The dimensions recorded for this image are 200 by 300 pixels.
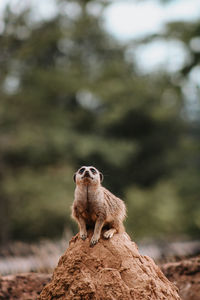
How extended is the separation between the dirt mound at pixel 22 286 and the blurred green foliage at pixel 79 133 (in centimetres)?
969

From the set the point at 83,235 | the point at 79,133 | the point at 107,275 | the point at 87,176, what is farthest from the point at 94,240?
the point at 79,133

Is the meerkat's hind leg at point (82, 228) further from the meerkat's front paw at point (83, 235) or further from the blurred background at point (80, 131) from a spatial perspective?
the blurred background at point (80, 131)

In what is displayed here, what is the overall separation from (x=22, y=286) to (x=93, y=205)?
208 cm

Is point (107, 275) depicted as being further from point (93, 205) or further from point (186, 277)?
point (186, 277)

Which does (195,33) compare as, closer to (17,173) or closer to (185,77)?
(185,77)

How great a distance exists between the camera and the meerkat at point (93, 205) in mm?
3643

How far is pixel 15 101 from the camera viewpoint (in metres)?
16.9

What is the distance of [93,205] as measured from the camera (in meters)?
3.71

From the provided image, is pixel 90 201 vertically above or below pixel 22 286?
above

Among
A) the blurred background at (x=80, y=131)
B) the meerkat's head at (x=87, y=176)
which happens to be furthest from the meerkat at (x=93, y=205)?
the blurred background at (x=80, y=131)

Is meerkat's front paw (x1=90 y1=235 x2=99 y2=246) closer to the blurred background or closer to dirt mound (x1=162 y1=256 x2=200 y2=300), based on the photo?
dirt mound (x1=162 y1=256 x2=200 y2=300)

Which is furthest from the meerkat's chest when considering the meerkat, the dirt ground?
the dirt ground

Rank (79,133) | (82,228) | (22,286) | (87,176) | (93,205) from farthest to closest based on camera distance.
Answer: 1. (79,133)
2. (22,286)
3. (82,228)
4. (93,205)
5. (87,176)

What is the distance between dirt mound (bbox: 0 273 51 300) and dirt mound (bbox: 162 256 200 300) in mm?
1697
